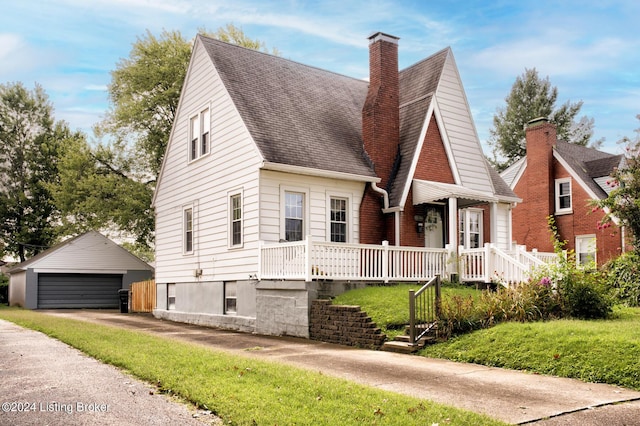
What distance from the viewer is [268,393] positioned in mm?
7242

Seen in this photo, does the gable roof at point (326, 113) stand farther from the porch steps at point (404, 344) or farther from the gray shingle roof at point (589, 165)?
the gray shingle roof at point (589, 165)

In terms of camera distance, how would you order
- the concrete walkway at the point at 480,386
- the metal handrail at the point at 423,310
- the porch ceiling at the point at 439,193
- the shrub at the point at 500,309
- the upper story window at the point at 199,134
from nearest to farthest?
1. the concrete walkway at the point at 480,386
2. the metal handrail at the point at 423,310
3. the shrub at the point at 500,309
4. the porch ceiling at the point at 439,193
5. the upper story window at the point at 199,134

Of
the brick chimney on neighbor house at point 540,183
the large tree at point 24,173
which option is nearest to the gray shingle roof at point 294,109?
the brick chimney on neighbor house at point 540,183

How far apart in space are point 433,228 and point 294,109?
593cm

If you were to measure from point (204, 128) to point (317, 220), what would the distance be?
5765mm

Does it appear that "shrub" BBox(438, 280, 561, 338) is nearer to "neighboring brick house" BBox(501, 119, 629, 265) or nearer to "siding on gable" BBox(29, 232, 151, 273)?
"neighboring brick house" BBox(501, 119, 629, 265)

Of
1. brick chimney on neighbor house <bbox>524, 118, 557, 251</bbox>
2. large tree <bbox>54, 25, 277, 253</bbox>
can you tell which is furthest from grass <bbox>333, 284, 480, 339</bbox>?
large tree <bbox>54, 25, 277, 253</bbox>

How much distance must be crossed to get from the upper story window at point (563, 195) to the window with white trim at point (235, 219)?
17618 mm

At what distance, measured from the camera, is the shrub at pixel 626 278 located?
15969 millimetres

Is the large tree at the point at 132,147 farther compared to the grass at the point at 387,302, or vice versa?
the large tree at the point at 132,147

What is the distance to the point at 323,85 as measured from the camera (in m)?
22.4

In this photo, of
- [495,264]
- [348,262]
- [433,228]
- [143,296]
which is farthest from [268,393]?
[143,296]

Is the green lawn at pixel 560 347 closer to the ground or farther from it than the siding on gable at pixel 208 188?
closer to the ground

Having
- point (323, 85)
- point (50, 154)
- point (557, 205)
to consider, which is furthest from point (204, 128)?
point (50, 154)
